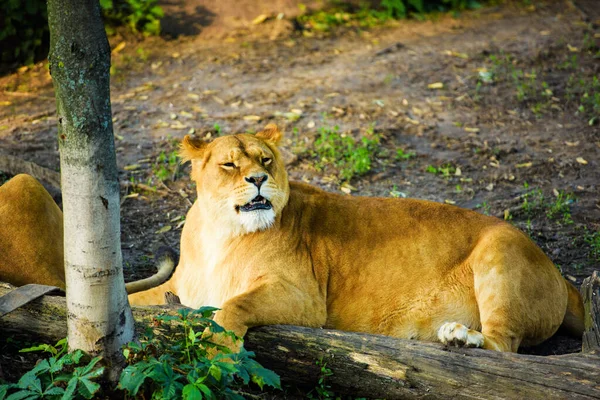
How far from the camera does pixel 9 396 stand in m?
3.48

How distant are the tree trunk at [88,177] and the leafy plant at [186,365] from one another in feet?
0.74

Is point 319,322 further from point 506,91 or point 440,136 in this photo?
point 506,91

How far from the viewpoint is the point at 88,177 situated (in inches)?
140

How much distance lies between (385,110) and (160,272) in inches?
168

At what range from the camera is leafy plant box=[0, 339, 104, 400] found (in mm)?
3496

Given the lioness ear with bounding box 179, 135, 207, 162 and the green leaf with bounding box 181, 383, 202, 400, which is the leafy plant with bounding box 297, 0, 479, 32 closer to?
the lioness ear with bounding box 179, 135, 207, 162

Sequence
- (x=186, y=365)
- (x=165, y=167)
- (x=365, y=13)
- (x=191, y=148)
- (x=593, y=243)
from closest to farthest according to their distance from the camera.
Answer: (x=186, y=365) < (x=191, y=148) < (x=593, y=243) < (x=165, y=167) < (x=365, y=13)

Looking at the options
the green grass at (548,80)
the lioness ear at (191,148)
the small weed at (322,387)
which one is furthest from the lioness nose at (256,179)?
the green grass at (548,80)

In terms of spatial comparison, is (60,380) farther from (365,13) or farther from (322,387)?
(365,13)

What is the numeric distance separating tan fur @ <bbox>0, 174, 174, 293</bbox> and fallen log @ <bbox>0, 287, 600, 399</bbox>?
0.63 meters

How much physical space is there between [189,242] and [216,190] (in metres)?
0.56

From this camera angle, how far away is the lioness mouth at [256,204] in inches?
183

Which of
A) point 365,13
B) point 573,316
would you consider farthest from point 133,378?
point 365,13

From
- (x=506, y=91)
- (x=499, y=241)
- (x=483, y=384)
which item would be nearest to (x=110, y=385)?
(x=483, y=384)
